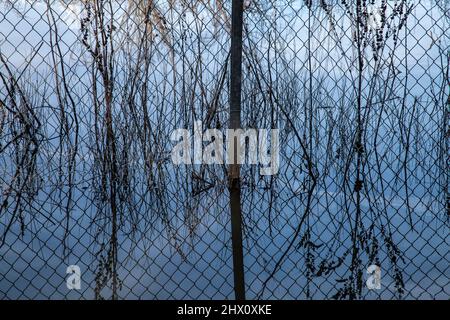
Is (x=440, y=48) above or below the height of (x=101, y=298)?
above

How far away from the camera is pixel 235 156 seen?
93.5 inches

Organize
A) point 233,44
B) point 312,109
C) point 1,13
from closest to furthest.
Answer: point 233,44, point 1,13, point 312,109

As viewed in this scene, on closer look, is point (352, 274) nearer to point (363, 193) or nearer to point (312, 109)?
point (363, 193)

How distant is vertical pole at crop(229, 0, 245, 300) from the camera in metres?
2.26

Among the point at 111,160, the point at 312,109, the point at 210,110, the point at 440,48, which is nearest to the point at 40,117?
the point at 111,160

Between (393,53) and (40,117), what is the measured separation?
1.54 meters

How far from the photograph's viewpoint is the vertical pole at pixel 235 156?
226 cm

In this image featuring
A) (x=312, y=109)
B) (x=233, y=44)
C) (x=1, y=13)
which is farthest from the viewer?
(x=312, y=109)

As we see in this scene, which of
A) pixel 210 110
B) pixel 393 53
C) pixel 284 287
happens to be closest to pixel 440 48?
pixel 393 53

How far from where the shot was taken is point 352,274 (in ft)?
8.99

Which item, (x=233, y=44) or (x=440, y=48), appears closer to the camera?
(x=233, y=44)

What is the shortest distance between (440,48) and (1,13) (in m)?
1.87

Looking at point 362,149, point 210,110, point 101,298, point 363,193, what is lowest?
point 101,298

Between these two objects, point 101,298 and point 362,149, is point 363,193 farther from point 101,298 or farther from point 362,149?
point 101,298
